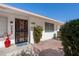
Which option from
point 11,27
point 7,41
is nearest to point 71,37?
point 7,41

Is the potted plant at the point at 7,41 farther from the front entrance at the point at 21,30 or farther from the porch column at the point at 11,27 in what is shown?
the front entrance at the point at 21,30

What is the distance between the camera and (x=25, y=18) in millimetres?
11297

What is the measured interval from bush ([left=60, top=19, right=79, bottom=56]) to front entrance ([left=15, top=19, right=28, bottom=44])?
5.77 m

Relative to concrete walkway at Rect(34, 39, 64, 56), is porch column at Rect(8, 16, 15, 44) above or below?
above

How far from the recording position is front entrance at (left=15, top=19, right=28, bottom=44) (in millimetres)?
10409

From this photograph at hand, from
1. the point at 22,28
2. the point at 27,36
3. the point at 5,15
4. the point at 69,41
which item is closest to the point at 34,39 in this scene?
the point at 27,36

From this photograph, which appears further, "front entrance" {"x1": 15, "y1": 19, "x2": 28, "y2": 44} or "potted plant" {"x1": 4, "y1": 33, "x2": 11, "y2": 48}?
"front entrance" {"x1": 15, "y1": 19, "x2": 28, "y2": 44}

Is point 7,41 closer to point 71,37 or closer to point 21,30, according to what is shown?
point 21,30

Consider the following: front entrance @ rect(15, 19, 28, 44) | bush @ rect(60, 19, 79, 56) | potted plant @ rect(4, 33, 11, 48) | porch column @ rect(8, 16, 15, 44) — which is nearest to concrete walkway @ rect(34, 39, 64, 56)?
front entrance @ rect(15, 19, 28, 44)

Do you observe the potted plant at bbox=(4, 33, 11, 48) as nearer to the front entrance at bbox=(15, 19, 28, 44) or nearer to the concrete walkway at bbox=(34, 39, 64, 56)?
the front entrance at bbox=(15, 19, 28, 44)

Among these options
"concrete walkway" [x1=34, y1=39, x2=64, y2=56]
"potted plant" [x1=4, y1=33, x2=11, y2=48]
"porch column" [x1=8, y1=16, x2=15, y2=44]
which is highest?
"porch column" [x1=8, y1=16, x2=15, y2=44]

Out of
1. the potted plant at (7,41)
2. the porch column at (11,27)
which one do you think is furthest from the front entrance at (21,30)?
the potted plant at (7,41)

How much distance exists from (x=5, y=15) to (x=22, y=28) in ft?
10.2

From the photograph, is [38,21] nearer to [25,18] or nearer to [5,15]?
[25,18]
